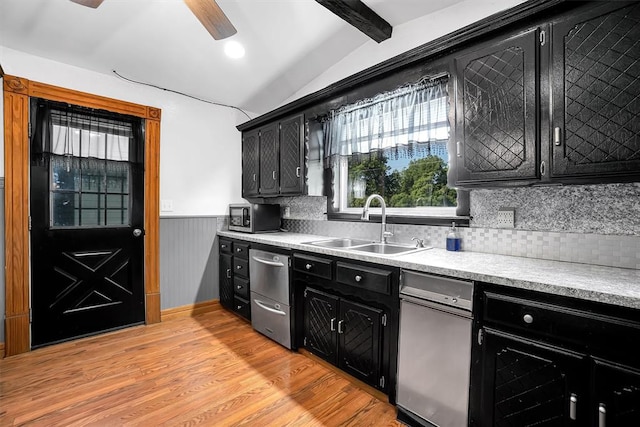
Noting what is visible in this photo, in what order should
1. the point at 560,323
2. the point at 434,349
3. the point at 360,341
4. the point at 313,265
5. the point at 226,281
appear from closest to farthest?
1. the point at 560,323
2. the point at 434,349
3. the point at 360,341
4. the point at 313,265
5. the point at 226,281

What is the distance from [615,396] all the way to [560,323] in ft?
0.87

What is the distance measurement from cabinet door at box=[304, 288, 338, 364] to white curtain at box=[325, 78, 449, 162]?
1.26 metres

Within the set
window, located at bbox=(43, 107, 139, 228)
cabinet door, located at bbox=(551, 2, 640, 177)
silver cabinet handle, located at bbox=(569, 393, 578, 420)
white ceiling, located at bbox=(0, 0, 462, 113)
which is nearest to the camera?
silver cabinet handle, located at bbox=(569, 393, 578, 420)

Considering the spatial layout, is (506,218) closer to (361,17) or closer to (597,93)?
(597,93)

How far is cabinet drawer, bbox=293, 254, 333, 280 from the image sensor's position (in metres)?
2.10

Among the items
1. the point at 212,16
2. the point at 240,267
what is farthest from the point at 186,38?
the point at 240,267

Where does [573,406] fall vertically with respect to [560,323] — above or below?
below

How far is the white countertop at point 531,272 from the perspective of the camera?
1084 mm

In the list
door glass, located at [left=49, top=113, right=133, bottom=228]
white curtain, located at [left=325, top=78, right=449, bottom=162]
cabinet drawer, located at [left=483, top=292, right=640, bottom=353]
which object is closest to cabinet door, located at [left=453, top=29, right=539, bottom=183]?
white curtain, located at [left=325, top=78, right=449, bottom=162]

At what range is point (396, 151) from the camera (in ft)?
7.65

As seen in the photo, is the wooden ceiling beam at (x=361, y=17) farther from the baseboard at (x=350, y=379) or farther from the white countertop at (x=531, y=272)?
the baseboard at (x=350, y=379)

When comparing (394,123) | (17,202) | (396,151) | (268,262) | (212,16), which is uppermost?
(212,16)

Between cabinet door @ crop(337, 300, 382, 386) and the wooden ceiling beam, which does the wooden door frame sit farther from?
cabinet door @ crop(337, 300, 382, 386)

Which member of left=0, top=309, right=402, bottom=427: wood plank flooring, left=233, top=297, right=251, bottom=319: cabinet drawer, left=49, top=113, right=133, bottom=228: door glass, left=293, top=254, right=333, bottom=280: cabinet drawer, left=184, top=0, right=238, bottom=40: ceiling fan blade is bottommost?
left=0, top=309, right=402, bottom=427: wood plank flooring
